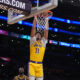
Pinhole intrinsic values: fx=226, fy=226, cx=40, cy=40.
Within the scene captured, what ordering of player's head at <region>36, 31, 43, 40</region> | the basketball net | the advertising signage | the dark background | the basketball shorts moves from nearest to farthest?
1. the advertising signage
2. the basketball shorts
3. player's head at <region>36, 31, 43, 40</region>
4. the basketball net
5. the dark background

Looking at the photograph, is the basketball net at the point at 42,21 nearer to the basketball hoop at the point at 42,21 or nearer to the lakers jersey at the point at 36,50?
the basketball hoop at the point at 42,21

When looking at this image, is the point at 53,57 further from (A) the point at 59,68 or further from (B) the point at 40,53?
(B) the point at 40,53

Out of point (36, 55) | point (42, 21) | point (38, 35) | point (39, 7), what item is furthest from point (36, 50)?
point (39, 7)

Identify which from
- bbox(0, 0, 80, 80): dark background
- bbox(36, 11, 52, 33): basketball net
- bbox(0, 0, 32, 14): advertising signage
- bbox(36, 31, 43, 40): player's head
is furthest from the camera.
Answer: bbox(0, 0, 80, 80): dark background

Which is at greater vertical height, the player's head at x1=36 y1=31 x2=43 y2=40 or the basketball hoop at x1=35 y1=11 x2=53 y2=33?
the basketball hoop at x1=35 y1=11 x2=53 y2=33

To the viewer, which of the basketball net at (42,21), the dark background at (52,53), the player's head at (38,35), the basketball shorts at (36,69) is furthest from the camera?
the dark background at (52,53)

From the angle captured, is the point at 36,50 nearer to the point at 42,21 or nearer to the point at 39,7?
the point at 42,21

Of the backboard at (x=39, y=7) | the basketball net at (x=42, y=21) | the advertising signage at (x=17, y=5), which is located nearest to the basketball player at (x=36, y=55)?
the basketball net at (x=42, y=21)

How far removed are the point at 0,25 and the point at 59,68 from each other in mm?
5628

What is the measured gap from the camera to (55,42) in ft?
64.5

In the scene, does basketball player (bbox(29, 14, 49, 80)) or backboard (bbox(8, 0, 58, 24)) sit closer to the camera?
backboard (bbox(8, 0, 58, 24))

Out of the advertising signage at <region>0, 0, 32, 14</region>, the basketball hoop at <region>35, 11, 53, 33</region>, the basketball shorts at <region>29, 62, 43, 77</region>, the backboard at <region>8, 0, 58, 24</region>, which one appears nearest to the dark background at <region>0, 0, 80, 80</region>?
the basketball hoop at <region>35, 11, 53, 33</region>

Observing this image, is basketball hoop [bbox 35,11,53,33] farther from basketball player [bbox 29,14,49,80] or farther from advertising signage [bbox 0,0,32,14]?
advertising signage [bbox 0,0,32,14]

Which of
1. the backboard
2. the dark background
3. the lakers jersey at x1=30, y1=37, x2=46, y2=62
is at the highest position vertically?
the backboard
